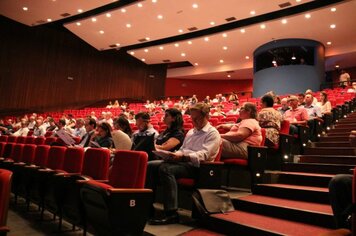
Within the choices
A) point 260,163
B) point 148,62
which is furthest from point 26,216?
point 148,62

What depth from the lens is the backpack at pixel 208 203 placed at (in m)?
2.09

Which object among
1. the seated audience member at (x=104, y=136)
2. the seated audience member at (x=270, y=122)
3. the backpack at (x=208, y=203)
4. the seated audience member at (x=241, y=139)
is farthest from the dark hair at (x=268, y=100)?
the seated audience member at (x=104, y=136)

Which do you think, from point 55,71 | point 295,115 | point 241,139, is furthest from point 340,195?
point 55,71

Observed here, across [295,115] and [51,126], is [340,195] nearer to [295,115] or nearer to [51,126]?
[295,115]

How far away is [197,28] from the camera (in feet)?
33.0

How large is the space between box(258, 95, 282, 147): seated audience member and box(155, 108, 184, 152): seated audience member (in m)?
0.97

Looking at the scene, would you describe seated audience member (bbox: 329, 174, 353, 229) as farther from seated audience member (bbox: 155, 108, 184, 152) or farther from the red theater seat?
seated audience member (bbox: 155, 108, 184, 152)

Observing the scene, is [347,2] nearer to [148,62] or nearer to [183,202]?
[183,202]

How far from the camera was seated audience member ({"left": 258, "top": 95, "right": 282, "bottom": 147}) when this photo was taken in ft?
9.95

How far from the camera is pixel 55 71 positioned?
11.1 metres

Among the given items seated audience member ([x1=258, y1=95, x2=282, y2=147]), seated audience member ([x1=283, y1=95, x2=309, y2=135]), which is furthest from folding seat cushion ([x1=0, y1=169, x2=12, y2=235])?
seated audience member ([x1=283, y1=95, x2=309, y2=135])

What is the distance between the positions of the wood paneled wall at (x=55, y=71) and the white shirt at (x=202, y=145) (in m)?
9.20

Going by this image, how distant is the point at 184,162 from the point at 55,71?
10091 millimetres

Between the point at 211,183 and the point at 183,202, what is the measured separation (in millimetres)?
394
